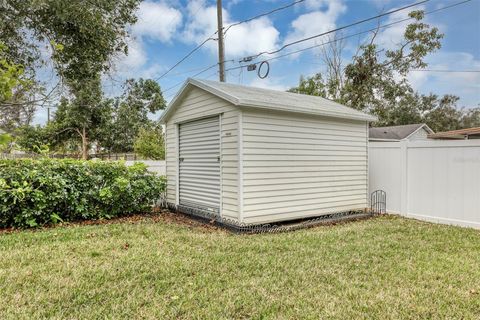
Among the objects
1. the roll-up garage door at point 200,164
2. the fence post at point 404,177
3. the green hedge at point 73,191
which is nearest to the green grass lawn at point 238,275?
the green hedge at point 73,191

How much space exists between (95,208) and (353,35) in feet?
53.3

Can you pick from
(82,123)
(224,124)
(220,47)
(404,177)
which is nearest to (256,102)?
(224,124)

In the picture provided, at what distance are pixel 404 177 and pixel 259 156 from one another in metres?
3.44

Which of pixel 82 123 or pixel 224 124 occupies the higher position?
pixel 82 123

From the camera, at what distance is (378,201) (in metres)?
7.78

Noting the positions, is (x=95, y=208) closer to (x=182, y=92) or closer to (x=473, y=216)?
(x=182, y=92)

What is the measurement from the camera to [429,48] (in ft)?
51.5

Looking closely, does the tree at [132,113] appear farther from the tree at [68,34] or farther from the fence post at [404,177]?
the fence post at [404,177]

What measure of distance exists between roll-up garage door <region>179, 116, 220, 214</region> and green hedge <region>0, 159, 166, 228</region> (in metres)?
0.66

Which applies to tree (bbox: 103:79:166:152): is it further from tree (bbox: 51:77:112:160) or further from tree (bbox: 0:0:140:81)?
tree (bbox: 0:0:140:81)

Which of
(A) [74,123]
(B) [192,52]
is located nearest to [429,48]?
(B) [192,52]

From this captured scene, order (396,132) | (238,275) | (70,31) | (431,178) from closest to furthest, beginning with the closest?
(238,275) → (431,178) → (70,31) → (396,132)

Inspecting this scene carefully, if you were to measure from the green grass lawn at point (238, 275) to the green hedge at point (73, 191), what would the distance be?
60 centimetres

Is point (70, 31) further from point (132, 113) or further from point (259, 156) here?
point (132, 113)
